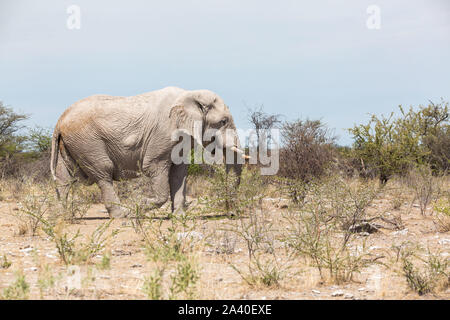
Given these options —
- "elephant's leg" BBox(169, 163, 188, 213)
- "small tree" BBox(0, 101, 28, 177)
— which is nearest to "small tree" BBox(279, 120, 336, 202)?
"elephant's leg" BBox(169, 163, 188, 213)

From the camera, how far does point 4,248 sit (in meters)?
6.68

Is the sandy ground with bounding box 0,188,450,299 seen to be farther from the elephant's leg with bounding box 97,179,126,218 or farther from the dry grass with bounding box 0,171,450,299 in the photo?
the elephant's leg with bounding box 97,179,126,218

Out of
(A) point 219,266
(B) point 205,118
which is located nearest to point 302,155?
(B) point 205,118

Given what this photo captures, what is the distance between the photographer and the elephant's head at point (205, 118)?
9.56 meters

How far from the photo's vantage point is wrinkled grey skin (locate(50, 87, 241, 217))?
31.0 feet

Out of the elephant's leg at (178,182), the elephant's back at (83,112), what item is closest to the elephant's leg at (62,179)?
the elephant's back at (83,112)

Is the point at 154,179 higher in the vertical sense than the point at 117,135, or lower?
lower

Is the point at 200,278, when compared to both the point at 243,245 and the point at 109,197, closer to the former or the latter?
the point at 243,245

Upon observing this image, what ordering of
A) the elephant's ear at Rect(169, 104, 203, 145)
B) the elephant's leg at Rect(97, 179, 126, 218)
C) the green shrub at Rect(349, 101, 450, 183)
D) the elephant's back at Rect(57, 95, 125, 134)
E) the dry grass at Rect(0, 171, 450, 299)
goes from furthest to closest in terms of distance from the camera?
the green shrub at Rect(349, 101, 450, 183) < the elephant's leg at Rect(97, 179, 126, 218) < the elephant's ear at Rect(169, 104, 203, 145) < the elephant's back at Rect(57, 95, 125, 134) < the dry grass at Rect(0, 171, 450, 299)

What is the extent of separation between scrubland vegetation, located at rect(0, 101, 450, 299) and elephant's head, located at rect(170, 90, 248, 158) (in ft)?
2.41

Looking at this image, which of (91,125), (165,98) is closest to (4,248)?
(91,125)

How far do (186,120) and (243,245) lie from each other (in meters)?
3.26
